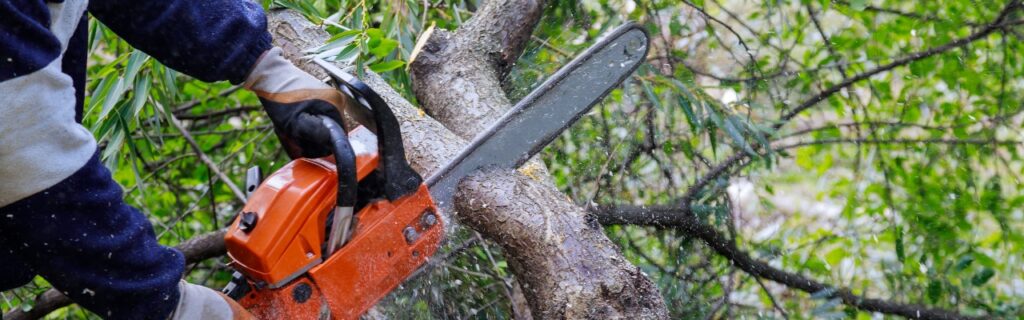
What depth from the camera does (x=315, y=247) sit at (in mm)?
1826

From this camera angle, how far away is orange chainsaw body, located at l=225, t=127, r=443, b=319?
1781 mm

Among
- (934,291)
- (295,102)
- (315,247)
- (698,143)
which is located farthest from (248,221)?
(934,291)

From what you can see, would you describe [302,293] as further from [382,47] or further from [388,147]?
[382,47]

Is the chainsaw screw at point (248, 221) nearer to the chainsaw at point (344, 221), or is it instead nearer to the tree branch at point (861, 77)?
the chainsaw at point (344, 221)

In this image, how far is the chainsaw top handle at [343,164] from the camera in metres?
1.74

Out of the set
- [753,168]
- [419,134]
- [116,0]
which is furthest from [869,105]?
A: [116,0]

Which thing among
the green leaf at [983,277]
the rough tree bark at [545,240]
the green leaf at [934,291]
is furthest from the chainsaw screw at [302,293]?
the green leaf at [983,277]

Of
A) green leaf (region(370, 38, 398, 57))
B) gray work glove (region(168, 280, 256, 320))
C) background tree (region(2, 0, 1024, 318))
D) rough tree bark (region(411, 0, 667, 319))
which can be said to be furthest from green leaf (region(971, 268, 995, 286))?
gray work glove (region(168, 280, 256, 320))

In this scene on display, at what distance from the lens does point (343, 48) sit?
2137 mm

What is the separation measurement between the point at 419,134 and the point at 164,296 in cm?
77

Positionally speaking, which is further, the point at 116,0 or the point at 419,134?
the point at 419,134

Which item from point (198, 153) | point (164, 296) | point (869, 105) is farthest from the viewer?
point (869, 105)

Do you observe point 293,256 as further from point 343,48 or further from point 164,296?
point 343,48

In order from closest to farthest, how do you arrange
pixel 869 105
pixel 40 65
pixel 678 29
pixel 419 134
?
pixel 40 65, pixel 419 134, pixel 678 29, pixel 869 105
